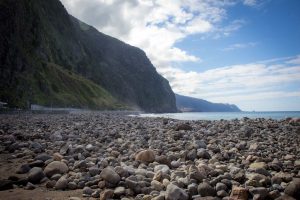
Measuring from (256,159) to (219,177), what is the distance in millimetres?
2288

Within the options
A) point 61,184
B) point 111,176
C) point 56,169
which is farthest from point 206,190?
point 56,169

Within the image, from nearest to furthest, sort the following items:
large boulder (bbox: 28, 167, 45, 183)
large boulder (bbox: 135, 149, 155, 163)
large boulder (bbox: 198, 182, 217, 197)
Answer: large boulder (bbox: 198, 182, 217, 197), large boulder (bbox: 28, 167, 45, 183), large boulder (bbox: 135, 149, 155, 163)

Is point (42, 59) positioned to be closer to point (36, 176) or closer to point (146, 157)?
point (146, 157)

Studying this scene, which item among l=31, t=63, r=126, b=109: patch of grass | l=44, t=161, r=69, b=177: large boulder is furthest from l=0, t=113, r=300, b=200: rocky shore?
l=31, t=63, r=126, b=109: patch of grass

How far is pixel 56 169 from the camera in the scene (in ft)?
22.7

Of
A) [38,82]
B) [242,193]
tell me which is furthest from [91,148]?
[38,82]

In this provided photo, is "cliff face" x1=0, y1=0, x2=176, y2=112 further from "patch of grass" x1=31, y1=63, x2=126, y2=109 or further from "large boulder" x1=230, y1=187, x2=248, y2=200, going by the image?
"large boulder" x1=230, y1=187, x2=248, y2=200

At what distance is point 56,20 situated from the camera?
121 m

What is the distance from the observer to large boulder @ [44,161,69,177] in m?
6.83

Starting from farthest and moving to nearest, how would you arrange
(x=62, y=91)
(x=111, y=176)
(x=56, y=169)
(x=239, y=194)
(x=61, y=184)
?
(x=62, y=91)
(x=56, y=169)
(x=61, y=184)
(x=111, y=176)
(x=239, y=194)

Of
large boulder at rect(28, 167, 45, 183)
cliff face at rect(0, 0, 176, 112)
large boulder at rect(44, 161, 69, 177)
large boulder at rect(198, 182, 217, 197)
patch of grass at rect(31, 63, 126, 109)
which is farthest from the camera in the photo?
patch of grass at rect(31, 63, 126, 109)

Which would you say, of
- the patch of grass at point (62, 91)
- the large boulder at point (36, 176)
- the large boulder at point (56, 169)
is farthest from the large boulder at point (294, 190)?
the patch of grass at point (62, 91)

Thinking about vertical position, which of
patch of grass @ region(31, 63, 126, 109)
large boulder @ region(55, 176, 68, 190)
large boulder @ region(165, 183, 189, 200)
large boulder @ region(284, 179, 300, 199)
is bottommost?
large boulder @ region(55, 176, 68, 190)

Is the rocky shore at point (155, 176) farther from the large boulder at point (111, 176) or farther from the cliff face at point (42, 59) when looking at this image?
the cliff face at point (42, 59)
